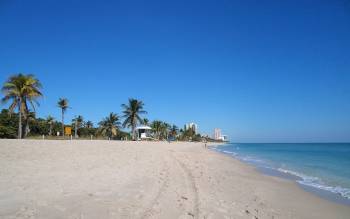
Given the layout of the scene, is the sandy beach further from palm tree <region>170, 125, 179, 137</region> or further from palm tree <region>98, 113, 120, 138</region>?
palm tree <region>170, 125, 179, 137</region>

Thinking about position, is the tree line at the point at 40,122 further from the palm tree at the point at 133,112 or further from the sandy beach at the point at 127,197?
the sandy beach at the point at 127,197

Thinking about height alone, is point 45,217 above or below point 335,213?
above

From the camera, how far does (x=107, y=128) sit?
2744 inches

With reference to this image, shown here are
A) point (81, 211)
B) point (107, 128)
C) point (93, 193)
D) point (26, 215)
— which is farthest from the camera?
point (107, 128)

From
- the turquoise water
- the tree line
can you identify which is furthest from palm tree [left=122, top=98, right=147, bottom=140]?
the turquoise water

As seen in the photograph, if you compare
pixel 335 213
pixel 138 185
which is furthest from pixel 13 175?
pixel 335 213

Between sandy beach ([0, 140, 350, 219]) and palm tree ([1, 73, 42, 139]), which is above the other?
palm tree ([1, 73, 42, 139])

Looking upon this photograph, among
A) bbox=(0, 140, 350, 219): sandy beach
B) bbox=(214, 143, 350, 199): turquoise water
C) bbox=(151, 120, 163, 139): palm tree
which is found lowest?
bbox=(214, 143, 350, 199): turquoise water

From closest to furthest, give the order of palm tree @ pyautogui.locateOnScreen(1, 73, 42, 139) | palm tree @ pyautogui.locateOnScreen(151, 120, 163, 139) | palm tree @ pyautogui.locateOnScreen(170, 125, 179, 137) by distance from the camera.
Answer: palm tree @ pyautogui.locateOnScreen(1, 73, 42, 139) → palm tree @ pyautogui.locateOnScreen(151, 120, 163, 139) → palm tree @ pyautogui.locateOnScreen(170, 125, 179, 137)

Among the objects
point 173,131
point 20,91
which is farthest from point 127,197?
point 173,131

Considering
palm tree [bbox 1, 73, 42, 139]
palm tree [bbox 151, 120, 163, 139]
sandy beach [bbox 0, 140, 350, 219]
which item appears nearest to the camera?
sandy beach [bbox 0, 140, 350, 219]

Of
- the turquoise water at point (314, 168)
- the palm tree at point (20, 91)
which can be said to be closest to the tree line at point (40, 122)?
the palm tree at point (20, 91)

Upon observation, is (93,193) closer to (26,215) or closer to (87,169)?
(26,215)

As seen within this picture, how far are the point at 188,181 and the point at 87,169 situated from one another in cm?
329
